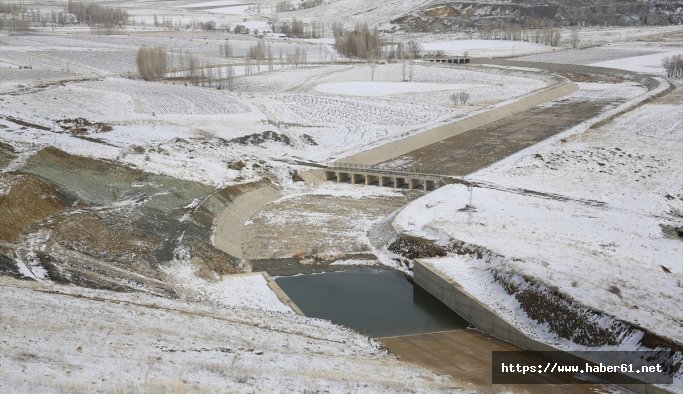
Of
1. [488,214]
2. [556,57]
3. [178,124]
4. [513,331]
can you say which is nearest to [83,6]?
[556,57]

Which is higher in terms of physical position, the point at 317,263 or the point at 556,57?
the point at 556,57

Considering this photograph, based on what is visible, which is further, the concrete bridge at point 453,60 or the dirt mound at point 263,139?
the concrete bridge at point 453,60

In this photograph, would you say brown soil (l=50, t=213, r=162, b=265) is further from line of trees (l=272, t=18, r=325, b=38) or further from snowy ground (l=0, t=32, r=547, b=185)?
line of trees (l=272, t=18, r=325, b=38)

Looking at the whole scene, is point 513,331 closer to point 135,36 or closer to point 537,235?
point 537,235

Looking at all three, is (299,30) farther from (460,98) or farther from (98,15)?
(460,98)

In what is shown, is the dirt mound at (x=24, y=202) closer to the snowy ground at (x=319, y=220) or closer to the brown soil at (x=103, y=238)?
the brown soil at (x=103, y=238)

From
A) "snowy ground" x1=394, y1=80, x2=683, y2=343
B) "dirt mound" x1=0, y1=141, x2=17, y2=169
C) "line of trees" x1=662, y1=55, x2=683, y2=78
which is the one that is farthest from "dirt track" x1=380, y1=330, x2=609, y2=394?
"line of trees" x1=662, y1=55, x2=683, y2=78

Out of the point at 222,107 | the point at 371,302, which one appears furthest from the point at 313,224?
the point at 222,107

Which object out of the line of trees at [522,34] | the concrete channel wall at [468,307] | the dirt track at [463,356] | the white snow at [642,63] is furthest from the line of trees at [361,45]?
the dirt track at [463,356]
